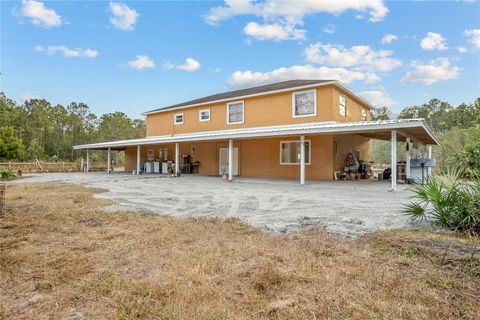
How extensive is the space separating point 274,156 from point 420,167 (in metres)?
6.94

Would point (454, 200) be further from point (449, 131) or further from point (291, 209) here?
point (449, 131)

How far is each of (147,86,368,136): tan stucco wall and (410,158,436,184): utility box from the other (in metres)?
4.06

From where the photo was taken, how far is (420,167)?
1215cm

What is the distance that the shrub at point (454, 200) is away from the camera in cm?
455

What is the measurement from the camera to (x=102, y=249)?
13.2 feet

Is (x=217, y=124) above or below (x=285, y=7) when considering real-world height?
below

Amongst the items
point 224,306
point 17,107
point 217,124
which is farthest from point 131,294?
point 17,107

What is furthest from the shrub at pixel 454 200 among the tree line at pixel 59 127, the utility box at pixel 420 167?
the tree line at pixel 59 127

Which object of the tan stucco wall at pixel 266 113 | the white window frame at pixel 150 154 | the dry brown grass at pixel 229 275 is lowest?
the dry brown grass at pixel 229 275

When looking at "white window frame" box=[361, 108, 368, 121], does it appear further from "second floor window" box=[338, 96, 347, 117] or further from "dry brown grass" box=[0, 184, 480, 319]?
"dry brown grass" box=[0, 184, 480, 319]

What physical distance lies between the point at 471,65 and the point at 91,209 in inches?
902

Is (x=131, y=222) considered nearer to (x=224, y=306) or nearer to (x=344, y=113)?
(x=224, y=306)

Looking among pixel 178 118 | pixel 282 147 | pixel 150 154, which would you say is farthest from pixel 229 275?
pixel 150 154

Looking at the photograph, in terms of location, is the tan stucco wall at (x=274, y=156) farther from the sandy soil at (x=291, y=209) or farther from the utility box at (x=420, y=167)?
the sandy soil at (x=291, y=209)
